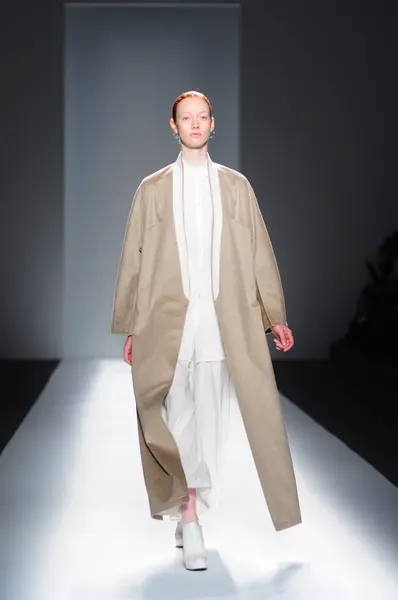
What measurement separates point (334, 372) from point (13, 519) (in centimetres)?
507

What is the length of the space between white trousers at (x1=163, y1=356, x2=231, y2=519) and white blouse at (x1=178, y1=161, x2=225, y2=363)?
3cm

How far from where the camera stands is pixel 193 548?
2809 millimetres

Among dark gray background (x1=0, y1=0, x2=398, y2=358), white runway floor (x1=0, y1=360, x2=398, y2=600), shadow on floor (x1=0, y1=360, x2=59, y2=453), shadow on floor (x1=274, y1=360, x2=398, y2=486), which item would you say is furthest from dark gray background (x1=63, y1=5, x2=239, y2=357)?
white runway floor (x1=0, y1=360, x2=398, y2=600)

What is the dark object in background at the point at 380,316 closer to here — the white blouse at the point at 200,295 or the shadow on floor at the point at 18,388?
the shadow on floor at the point at 18,388

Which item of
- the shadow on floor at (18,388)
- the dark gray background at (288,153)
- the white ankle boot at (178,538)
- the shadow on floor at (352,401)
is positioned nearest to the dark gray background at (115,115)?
the dark gray background at (288,153)

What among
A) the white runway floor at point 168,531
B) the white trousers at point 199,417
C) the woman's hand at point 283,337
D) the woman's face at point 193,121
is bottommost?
the white runway floor at point 168,531

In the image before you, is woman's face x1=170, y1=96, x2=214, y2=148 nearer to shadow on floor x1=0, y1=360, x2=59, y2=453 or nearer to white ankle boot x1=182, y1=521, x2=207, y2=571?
white ankle boot x1=182, y1=521, x2=207, y2=571

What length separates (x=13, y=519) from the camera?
3412 millimetres

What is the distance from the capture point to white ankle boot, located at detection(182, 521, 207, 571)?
279 centimetres

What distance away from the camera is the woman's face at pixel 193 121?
280 centimetres

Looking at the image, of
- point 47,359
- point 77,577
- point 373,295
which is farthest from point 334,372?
point 77,577

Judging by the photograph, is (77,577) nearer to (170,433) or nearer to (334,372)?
(170,433)

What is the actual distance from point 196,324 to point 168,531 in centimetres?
72

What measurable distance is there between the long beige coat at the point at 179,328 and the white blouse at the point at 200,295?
0.10 ft
